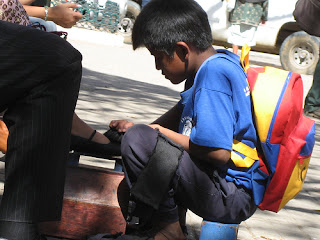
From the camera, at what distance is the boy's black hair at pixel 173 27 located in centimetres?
260

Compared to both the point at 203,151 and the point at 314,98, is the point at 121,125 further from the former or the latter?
the point at 314,98

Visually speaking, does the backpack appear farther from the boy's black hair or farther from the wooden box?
the wooden box

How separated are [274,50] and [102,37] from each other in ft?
13.0

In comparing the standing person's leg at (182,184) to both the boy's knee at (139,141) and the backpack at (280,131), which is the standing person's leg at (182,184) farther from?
the backpack at (280,131)

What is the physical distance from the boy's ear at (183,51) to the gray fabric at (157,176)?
42 centimetres

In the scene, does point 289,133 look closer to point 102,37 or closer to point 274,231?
point 274,231

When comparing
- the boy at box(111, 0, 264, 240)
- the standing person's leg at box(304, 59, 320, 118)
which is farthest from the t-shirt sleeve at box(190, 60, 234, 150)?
the standing person's leg at box(304, 59, 320, 118)

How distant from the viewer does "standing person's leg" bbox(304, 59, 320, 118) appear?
7508 millimetres

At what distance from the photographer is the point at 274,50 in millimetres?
13539

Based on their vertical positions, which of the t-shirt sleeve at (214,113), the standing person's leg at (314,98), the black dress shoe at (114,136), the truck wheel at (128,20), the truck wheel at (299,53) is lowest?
the truck wheel at (128,20)

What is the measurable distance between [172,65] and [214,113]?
39 cm

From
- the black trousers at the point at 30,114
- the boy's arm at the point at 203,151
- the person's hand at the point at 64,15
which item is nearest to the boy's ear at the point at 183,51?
the boy's arm at the point at 203,151

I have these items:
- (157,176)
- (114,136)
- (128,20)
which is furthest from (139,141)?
(128,20)

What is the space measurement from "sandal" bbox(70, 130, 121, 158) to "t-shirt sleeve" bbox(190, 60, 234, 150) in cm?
59
